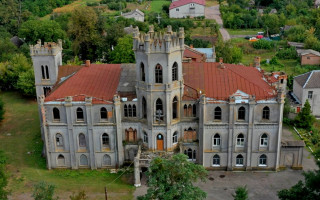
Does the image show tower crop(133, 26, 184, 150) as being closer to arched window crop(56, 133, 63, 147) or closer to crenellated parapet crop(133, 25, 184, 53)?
crenellated parapet crop(133, 25, 184, 53)

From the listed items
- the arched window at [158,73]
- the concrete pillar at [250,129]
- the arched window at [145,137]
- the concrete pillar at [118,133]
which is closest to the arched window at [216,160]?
the concrete pillar at [250,129]

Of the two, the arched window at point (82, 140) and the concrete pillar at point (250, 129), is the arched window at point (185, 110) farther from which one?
the arched window at point (82, 140)

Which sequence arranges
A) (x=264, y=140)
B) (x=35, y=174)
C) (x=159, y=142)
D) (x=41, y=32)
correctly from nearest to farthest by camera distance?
1. (x=264, y=140)
2. (x=159, y=142)
3. (x=35, y=174)
4. (x=41, y=32)

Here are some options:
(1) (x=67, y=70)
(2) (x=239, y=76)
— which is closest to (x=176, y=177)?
(2) (x=239, y=76)

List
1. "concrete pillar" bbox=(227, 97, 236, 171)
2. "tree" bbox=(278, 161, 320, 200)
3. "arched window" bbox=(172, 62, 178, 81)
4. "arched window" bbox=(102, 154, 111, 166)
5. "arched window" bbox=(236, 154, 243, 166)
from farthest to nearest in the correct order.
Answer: "arched window" bbox=(102, 154, 111, 166) → "arched window" bbox=(236, 154, 243, 166) → "concrete pillar" bbox=(227, 97, 236, 171) → "arched window" bbox=(172, 62, 178, 81) → "tree" bbox=(278, 161, 320, 200)

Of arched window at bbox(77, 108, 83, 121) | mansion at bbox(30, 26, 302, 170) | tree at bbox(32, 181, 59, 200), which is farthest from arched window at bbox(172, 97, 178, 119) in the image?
tree at bbox(32, 181, 59, 200)

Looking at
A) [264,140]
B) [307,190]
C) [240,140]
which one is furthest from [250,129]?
[307,190]

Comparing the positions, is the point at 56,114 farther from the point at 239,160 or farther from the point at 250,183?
the point at 250,183
